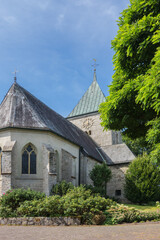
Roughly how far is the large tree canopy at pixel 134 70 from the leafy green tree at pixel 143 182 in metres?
13.8

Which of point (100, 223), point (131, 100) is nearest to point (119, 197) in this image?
point (100, 223)

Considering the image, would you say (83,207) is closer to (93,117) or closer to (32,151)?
(32,151)

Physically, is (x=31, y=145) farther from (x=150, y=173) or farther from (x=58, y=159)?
(x=150, y=173)

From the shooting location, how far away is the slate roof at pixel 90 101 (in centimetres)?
3834

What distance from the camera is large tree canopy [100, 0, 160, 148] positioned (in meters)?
9.67

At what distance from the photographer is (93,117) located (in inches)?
1481

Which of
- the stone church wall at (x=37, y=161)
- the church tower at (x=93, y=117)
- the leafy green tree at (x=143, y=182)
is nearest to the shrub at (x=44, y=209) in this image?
the stone church wall at (x=37, y=161)

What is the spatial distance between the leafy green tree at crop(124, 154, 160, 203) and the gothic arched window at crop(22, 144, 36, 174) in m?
10.3

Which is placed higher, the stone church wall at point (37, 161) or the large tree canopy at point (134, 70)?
the large tree canopy at point (134, 70)

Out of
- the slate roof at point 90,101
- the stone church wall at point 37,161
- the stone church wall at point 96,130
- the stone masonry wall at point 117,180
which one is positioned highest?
the slate roof at point 90,101

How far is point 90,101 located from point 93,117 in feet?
9.68

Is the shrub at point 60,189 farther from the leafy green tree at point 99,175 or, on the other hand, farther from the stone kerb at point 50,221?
the stone kerb at point 50,221

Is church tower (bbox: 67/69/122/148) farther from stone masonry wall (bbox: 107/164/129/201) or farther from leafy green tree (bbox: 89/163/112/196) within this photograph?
leafy green tree (bbox: 89/163/112/196)

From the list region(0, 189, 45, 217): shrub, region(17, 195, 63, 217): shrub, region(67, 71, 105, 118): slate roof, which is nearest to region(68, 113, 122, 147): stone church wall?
region(67, 71, 105, 118): slate roof
